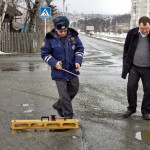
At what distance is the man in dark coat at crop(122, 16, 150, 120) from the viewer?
6.94m

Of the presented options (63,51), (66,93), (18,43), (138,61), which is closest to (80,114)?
(66,93)

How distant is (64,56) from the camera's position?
639 cm

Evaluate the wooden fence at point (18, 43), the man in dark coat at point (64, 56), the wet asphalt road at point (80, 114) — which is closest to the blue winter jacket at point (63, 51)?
the man in dark coat at point (64, 56)

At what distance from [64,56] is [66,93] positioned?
23.4 inches

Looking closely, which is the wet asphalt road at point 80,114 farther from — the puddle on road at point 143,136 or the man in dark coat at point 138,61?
the man in dark coat at point 138,61

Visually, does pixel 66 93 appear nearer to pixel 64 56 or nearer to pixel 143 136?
pixel 64 56

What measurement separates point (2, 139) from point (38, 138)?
514 mm

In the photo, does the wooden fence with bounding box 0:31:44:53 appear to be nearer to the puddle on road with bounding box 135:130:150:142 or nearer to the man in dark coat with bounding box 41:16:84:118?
the man in dark coat with bounding box 41:16:84:118

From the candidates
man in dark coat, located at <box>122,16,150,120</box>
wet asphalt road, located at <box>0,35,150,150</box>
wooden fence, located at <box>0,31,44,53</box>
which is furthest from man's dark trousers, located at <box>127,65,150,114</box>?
wooden fence, located at <box>0,31,44,53</box>

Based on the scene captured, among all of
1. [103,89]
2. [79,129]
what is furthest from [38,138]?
[103,89]

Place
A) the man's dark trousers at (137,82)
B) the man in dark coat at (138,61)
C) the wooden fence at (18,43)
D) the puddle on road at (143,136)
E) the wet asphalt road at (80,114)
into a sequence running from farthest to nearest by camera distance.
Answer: the wooden fence at (18,43) → the man's dark trousers at (137,82) → the man in dark coat at (138,61) → the puddle on road at (143,136) → the wet asphalt road at (80,114)

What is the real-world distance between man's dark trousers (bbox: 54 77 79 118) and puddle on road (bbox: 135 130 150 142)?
1.11 meters

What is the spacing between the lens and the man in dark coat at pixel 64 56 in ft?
20.6

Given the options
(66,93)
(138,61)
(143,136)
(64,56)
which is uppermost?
(64,56)
